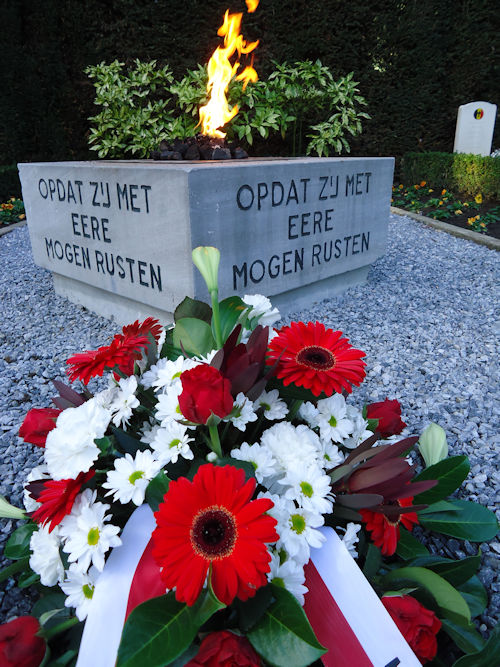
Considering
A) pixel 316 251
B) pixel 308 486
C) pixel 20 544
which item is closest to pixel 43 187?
pixel 316 251

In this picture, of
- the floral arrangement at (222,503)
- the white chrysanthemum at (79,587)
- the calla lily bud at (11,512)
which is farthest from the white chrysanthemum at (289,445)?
the calla lily bud at (11,512)

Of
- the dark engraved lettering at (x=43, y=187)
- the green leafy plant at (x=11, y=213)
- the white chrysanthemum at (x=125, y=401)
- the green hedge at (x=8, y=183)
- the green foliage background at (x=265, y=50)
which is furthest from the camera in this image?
the green hedge at (x=8, y=183)

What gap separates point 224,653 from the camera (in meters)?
0.75

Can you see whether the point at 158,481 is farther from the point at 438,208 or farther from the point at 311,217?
the point at 438,208

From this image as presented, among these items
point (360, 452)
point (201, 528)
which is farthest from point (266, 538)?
point (360, 452)

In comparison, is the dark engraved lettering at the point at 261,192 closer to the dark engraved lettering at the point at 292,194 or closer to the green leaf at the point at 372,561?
the dark engraved lettering at the point at 292,194

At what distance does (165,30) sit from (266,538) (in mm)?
7567

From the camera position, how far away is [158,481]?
0.96m

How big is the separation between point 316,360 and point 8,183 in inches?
294

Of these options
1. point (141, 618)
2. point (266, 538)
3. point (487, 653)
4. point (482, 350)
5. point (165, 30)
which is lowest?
point (482, 350)

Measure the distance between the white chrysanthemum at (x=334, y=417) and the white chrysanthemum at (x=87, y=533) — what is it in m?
0.48

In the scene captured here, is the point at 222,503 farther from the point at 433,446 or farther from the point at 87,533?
the point at 433,446

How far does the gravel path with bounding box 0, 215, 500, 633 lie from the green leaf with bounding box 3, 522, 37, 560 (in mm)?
159

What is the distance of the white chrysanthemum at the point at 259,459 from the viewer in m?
0.94
